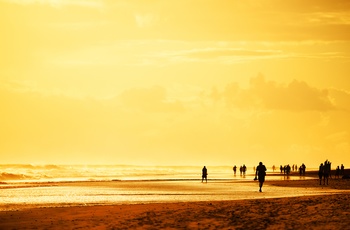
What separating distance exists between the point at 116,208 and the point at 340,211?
11820 millimetres

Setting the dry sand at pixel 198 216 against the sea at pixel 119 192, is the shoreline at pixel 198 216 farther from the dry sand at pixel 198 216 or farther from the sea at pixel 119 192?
the sea at pixel 119 192

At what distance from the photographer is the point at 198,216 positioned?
2316 centimetres

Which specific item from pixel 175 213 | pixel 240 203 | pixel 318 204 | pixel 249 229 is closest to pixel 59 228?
pixel 175 213

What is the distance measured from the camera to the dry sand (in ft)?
66.3

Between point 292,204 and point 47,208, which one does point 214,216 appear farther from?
point 47,208

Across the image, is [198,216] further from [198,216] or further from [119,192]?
[119,192]

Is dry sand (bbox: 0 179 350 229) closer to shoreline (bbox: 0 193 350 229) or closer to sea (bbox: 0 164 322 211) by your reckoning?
shoreline (bbox: 0 193 350 229)

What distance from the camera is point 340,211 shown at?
22.0 m

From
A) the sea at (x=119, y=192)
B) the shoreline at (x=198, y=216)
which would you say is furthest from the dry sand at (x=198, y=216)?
the sea at (x=119, y=192)

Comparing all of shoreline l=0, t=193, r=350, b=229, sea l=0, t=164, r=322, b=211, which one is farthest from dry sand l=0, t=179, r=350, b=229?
sea l=0, t=164, r=322, b=211

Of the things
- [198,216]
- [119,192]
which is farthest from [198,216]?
[119,192]

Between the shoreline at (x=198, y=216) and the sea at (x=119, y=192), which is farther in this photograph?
the sea at (x=119, y=192)

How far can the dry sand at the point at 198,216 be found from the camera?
20.2m

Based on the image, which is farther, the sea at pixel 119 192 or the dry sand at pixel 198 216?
the sea at pixel 119 192
